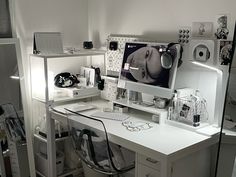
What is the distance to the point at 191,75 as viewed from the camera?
2.25 metres

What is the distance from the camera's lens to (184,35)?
2.24 meters

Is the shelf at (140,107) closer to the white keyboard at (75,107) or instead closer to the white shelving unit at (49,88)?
the white keyboard at (75,107)

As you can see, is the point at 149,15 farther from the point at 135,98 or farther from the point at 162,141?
the point at 162,141

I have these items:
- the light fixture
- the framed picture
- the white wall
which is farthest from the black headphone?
the framed picture

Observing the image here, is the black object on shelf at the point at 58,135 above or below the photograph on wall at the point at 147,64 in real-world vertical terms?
below

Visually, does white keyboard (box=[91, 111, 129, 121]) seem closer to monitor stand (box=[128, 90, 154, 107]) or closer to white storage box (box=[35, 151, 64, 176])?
monitor stand (box=[128, 90, 154, 107])

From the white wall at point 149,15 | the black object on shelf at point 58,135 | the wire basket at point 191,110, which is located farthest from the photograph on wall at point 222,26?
the black object on shelf at point 58,135

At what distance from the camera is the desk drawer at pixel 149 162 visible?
70.2 inches

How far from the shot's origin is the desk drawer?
178 cm

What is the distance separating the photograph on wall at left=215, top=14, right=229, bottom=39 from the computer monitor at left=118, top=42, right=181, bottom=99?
0.92 feet

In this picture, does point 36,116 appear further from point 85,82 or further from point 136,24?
point 136,24

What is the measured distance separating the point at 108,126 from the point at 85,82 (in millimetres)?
818

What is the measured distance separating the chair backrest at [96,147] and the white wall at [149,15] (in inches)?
35.5

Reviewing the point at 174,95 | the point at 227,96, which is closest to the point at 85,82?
the point at 174,95
